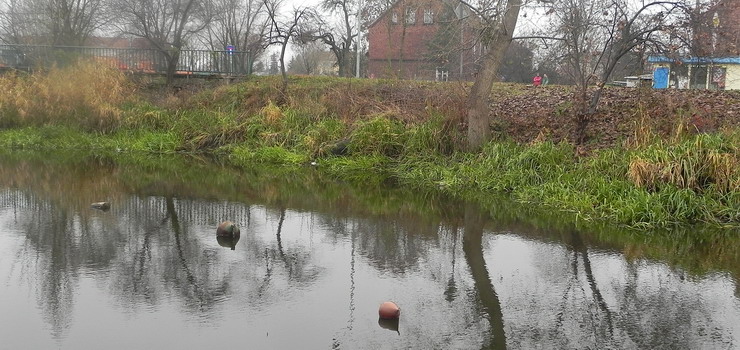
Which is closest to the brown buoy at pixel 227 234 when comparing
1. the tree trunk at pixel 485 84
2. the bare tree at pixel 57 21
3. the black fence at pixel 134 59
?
the tree trunk at pixel 485 84

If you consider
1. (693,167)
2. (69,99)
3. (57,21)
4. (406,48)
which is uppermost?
(406,48)

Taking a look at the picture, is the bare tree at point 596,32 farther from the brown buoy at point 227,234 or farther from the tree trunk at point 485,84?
the brown buoy at point 227,234

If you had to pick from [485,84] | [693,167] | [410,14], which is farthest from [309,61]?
[693,167]

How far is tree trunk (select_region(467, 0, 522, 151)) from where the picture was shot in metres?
15.8

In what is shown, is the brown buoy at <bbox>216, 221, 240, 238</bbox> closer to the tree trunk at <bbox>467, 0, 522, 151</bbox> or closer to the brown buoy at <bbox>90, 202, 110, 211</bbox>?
the brown buoy at <bbox>90, 202, 110, 211</bbox>

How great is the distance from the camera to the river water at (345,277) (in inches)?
243

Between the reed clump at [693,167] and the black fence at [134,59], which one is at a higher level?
the black fence at [134,59]

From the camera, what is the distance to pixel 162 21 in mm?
28453

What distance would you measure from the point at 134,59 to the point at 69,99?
13.0ft

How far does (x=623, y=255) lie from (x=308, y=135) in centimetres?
1181

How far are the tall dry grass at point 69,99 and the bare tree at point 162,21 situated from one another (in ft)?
8.42

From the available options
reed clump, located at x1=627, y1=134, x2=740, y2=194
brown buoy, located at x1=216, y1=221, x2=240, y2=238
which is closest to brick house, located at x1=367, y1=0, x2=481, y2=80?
reed clump, located at x1=627, y1=134, x2=740, y2=194

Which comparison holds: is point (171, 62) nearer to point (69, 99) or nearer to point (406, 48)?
point (69, 99)

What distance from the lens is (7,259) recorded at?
27.5 ft
